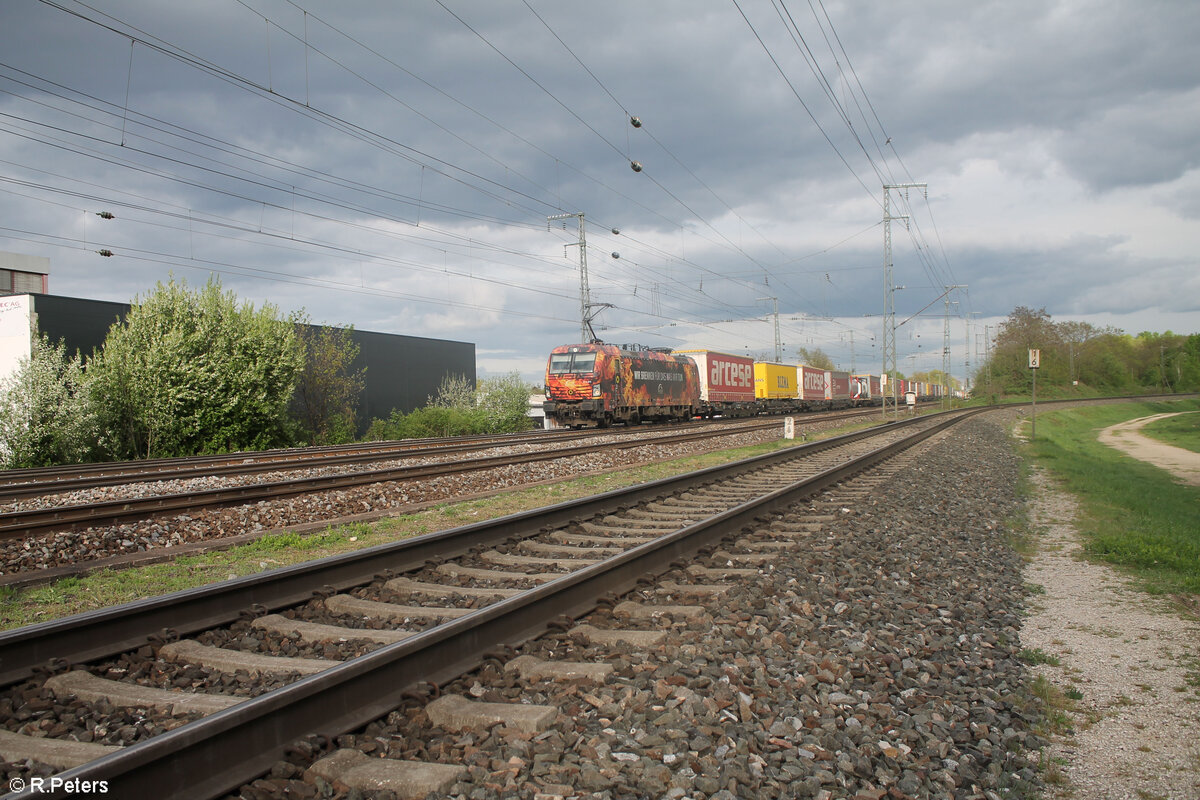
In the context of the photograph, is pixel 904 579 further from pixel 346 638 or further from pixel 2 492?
pixel 2 492

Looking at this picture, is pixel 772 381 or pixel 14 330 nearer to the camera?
pixel 14 330

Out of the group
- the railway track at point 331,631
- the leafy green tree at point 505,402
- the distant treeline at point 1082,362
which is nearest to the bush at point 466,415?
the leafy green tree at point 505,402

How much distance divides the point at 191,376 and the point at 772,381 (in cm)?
3551

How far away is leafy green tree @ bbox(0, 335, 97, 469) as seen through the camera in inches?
678

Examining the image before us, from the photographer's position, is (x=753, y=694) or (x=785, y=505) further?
(x=785, y=505)

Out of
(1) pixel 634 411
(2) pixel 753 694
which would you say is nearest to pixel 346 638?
(2) pixel 753 694

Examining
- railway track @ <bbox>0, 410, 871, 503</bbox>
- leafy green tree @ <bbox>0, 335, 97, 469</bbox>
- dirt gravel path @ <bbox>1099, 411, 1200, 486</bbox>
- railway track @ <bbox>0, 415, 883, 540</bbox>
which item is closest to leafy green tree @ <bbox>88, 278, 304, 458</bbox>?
leafy green tree @ <bbox>0, 335, 97, 469</bbox>

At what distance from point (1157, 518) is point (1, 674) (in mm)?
12423

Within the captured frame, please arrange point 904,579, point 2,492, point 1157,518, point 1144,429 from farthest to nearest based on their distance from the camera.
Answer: point 1144,429, point 2,492, point 1157,518, point 904,579

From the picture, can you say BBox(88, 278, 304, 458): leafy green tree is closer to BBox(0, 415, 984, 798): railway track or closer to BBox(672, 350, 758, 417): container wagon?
BBox(0, 415, 984, 798): railway track

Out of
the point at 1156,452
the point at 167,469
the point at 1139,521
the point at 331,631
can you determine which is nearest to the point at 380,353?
the point at 167,469

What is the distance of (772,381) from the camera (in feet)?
153

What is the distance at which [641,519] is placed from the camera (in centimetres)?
786

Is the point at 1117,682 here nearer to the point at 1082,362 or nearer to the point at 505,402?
the point at 505,402
